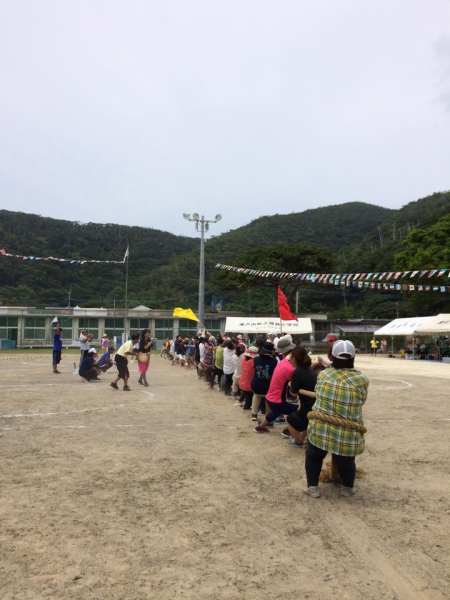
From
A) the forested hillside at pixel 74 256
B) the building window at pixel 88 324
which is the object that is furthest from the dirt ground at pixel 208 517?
the forested hillside at pixel 74 256

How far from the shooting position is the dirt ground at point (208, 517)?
3.08m

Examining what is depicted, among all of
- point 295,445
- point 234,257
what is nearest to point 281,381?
point 295,445

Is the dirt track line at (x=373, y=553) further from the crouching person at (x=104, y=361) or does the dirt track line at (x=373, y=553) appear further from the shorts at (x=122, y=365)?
the crouching person at (x=104, y=361)

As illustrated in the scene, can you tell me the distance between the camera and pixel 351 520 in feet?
13.7

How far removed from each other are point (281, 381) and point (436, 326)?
24.6 metres

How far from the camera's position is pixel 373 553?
354 centimetres

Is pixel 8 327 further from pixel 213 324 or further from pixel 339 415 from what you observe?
pixel 339 415

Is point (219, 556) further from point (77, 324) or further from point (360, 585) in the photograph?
point (77, 324)

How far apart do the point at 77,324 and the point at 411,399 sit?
38.1m

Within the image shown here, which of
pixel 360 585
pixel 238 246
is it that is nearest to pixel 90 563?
pixel 360 585

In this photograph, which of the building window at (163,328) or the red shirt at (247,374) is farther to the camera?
the building window at (163,328)

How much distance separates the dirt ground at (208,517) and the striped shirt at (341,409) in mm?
568

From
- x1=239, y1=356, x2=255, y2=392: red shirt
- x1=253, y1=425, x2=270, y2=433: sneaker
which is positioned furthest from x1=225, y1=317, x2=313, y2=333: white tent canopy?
x1=253, y1=425, x2=270, y2=433: sneaker

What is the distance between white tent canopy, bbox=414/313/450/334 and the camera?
28016mm
